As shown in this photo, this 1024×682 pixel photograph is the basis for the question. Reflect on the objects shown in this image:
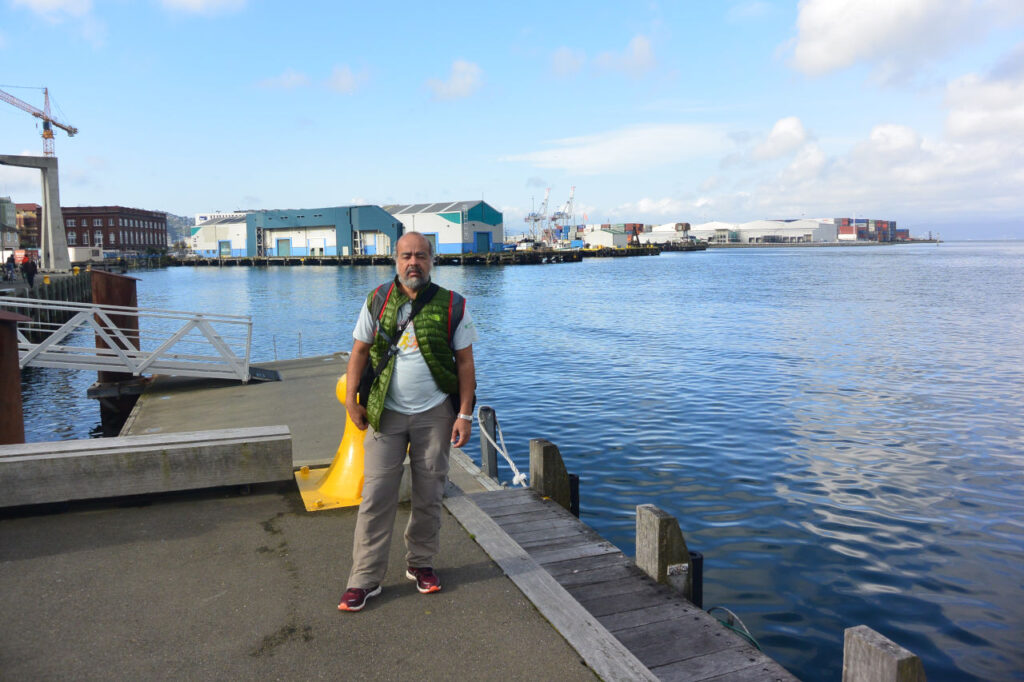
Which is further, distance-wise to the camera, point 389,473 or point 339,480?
point 339,480

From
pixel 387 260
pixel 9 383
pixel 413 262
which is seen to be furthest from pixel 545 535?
pixel 387 260

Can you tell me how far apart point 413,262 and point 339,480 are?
2.68 meters

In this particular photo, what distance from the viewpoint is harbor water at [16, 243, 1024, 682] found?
7.15 metres

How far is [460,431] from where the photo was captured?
4098 millimetres

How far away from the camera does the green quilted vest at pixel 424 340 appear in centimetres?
403

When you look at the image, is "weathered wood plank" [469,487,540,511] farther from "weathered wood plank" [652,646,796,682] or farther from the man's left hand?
"weathered wood plank" [652,646,796,682]

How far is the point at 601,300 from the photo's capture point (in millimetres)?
49656

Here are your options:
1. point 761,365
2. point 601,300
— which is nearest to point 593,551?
point 761,365

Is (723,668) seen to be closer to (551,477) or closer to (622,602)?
(622,602)

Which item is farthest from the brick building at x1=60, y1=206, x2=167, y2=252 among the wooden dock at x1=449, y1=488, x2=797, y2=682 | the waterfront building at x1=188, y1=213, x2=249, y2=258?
the wooden dock at x1=449, y1=488, x2=797, y2=682

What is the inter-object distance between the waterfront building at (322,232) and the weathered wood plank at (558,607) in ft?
357

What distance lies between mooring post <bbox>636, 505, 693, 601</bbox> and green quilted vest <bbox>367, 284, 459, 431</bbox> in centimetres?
211

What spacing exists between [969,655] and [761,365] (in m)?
15.4

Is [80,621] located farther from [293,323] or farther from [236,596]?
[293,323]
